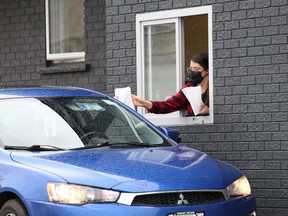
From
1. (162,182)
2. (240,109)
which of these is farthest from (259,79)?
(162,182)

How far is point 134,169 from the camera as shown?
679cm

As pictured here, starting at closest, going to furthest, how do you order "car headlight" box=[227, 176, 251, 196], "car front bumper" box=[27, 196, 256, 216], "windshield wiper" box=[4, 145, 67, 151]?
"car front bumper" box=[27, 196, 256, 216] → "car headlight" box=[227, 176, 251, 196] → "windshield wiper" box=[4, 145, 67, 151]

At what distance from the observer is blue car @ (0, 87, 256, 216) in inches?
257

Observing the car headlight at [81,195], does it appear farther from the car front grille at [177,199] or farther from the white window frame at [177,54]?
the white window frame at [177,54]

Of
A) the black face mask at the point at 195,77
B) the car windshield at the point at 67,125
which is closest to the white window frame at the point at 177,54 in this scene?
the black face mask at the point at 195,77

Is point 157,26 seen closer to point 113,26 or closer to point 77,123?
point 113,26

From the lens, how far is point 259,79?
10125 mm

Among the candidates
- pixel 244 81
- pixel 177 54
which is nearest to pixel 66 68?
pixel 177 54

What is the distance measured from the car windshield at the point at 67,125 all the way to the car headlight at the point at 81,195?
777 millimetres

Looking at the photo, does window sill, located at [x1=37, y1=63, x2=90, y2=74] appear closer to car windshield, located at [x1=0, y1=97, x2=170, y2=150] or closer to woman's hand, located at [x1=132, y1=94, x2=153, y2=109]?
woman's hand, located at [x1=132, y1=94, x2=153, y2=109]

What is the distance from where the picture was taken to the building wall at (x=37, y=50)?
41.0 ft

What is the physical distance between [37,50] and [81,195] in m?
6.98

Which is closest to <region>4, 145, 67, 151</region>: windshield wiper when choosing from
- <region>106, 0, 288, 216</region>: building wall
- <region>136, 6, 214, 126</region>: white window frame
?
<region>106, 0, 288, 216</region>: building wall

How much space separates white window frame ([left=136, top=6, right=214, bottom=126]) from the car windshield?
8.12ft
